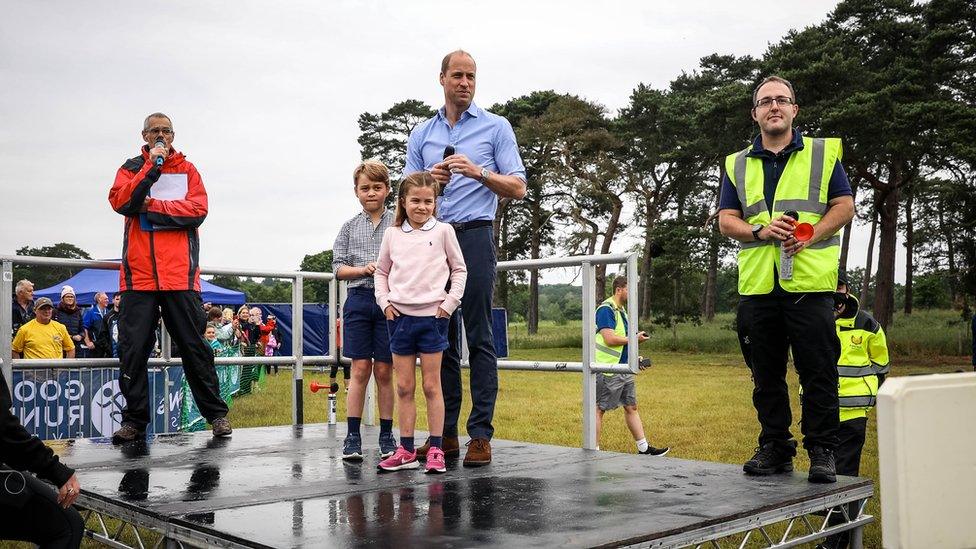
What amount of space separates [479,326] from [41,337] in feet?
24.5

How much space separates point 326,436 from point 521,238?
145 ft

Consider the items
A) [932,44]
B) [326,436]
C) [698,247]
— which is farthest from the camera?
[698,247]

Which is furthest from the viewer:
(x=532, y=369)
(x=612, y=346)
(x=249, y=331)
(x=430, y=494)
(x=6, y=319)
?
(x=249, y=331)

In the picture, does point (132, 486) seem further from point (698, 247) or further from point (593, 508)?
point (698, 247)

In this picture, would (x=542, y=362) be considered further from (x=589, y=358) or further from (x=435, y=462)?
(x=435, y=462)

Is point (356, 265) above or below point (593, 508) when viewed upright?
above

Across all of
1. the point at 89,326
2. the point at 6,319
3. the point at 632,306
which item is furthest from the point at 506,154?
the point at 89,326

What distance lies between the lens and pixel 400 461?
4703 mm

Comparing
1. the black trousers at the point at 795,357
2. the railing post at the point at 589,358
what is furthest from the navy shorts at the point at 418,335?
the black trousers at the point at 795,357

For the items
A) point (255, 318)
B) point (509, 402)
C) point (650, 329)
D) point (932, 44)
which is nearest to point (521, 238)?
point (650, 329)

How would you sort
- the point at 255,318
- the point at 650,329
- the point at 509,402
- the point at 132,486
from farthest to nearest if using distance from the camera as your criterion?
the point at 650,329 < the point at 255,318 < the point at 509,402 < the point at 132,486

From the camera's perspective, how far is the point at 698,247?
122 feet

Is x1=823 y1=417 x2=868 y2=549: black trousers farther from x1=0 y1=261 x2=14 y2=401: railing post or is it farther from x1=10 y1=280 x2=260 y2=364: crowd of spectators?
x1=0 y1=261 x2=14 y2=401: railing post

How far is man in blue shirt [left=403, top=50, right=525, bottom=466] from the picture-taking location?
191 inches
